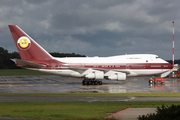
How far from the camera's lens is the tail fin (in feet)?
127

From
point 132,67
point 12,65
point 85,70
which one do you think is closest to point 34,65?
point 85,70

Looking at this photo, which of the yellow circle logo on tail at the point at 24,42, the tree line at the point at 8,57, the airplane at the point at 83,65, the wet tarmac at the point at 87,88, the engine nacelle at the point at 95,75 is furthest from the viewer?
the tree line at the point at 8,57

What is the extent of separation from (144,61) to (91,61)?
34.5 ft

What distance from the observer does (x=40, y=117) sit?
1306 centimetres

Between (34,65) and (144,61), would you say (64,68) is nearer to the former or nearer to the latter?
(34,65)

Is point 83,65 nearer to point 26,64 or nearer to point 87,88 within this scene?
point 87,88

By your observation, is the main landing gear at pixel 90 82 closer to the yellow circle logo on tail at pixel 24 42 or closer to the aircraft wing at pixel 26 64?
the aircraft wing at pixel 26 64

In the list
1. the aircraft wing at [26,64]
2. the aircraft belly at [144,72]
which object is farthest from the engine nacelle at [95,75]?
the aircraft wing at [26,64]

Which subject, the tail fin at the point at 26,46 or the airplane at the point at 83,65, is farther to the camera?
the tail fin at the point at 26,46

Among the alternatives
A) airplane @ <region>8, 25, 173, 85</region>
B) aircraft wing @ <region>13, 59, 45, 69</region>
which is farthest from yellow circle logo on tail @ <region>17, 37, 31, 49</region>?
aircraft wing @ <region>13, 59, 45, 69</region>

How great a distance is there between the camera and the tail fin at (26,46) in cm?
3862

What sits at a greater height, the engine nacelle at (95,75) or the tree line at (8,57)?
the tree line at (8,57)

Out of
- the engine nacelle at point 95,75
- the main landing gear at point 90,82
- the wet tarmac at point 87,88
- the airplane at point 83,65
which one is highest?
the airplane at point 83,65

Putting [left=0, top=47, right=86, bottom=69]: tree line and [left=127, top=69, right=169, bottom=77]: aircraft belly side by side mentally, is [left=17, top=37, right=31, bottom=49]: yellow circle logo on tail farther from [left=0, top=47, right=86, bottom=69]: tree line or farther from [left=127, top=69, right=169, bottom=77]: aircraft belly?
[left=0, top=47, right=86, bottom=69]: tree line
